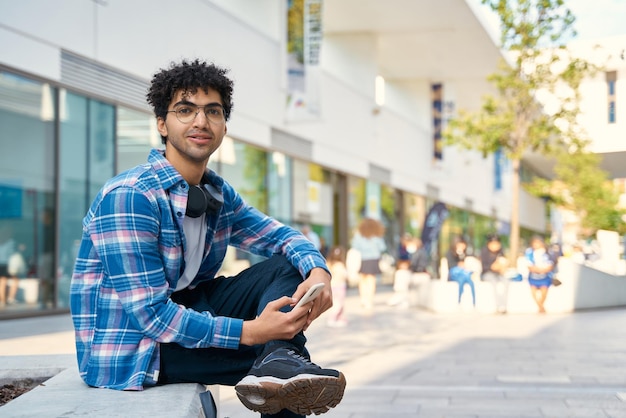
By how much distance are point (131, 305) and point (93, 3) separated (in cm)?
1124

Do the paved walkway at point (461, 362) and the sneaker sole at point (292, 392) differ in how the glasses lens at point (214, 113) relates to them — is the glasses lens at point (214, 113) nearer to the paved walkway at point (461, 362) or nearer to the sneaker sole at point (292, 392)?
the sneaker sole at point (292, 392)

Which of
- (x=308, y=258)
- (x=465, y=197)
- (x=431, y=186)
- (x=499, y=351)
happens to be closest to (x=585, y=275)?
(x=499, y=351)

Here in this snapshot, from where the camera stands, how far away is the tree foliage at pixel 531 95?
20000mm

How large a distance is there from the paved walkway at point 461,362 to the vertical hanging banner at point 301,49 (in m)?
7.62

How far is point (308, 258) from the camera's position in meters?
3.46

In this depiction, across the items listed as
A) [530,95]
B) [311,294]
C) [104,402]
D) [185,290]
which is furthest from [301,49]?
[104,402]

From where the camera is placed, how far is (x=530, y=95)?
20.7m

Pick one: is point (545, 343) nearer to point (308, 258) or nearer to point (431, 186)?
point (308, 258)

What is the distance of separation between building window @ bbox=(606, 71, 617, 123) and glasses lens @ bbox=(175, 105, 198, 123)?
20322 mm

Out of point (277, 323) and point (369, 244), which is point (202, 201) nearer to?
point (277, 323)

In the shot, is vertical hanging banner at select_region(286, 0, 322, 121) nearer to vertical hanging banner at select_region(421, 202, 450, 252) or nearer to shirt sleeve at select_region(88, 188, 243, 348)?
vertical hanging banner at select_region(421, 202, 450, 252)

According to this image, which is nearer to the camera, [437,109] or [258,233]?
[258,233]

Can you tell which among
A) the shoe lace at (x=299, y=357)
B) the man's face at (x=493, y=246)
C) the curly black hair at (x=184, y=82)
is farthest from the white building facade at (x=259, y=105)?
the man's face at (x=493, y=246)

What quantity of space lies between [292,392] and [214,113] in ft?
3.85
